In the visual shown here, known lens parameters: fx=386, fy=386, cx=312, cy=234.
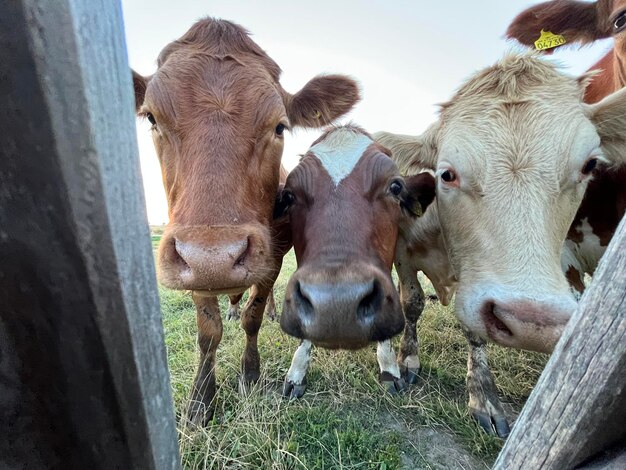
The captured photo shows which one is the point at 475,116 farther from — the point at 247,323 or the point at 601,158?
the point at 247,323

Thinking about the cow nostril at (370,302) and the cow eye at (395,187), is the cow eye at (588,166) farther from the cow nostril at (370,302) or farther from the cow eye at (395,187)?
the cow nostril at (370,302)

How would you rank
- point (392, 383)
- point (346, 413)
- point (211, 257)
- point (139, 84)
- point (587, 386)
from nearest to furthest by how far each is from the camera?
1. point (587, 386)
2. point (211, 257)
3. point (346, 413)
4. point (139, 84)
5. point (392, 383)

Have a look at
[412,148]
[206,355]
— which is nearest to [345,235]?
[412,148]

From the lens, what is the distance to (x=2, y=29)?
664mm

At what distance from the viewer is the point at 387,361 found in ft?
12.3

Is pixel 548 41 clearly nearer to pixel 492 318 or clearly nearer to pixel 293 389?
pixel 492 318

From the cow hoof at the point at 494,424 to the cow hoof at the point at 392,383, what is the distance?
72cm

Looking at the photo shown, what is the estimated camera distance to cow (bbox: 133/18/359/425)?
2021 mm

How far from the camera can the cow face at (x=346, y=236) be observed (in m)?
1.99

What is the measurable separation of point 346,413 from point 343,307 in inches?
63.8

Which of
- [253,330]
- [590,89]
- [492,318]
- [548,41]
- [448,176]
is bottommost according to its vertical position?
[253,330]

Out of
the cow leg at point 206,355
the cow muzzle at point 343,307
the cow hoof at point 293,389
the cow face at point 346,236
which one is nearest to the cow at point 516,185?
the cow face at point 346,236

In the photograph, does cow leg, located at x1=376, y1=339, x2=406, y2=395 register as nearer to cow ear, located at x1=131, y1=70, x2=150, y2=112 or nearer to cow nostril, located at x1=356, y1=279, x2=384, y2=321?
cow nostril, located at x1=356, y1=279, x2=384, y2=321

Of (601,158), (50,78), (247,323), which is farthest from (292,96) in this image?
(50,78)
